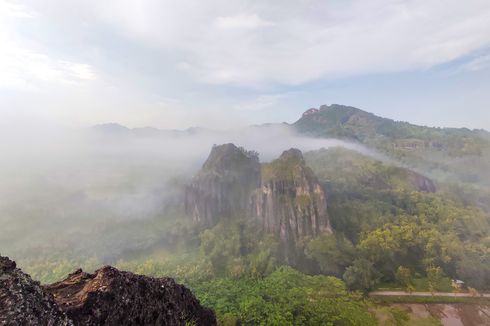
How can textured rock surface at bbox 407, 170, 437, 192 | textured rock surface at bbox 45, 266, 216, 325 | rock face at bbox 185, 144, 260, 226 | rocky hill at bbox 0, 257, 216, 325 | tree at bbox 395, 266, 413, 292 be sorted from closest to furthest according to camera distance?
rocky hill at bbox 0, 257, 216, 325
textured rock surface at bbox 45, 266, 216, 325
tree at bbox 395, 266, 413, 292
rock face at bbox 185, 144, 260, 226
textured rock surface at bbox 407, 170, 437, 192

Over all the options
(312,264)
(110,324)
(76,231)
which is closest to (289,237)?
(312,264)

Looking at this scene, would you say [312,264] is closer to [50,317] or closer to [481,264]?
[481,264]

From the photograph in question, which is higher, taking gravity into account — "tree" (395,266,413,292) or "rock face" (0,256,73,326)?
"rock face" (0,256,73,326)

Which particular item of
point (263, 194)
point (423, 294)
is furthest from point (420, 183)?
point (423, 294)

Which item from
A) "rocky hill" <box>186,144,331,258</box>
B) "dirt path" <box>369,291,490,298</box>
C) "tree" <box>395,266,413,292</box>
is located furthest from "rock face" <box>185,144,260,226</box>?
"dirt path" <box>369,291,490,298</box>

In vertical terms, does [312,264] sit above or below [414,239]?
below

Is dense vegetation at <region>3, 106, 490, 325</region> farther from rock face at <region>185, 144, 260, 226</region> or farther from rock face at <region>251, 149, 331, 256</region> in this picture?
rock face at <region>185, 144, 260, 226</region>
